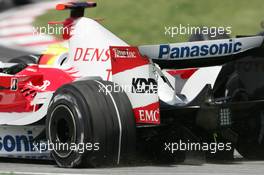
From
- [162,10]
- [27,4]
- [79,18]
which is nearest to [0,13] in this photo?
[27,4]

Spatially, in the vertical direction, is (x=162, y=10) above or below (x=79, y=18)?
above

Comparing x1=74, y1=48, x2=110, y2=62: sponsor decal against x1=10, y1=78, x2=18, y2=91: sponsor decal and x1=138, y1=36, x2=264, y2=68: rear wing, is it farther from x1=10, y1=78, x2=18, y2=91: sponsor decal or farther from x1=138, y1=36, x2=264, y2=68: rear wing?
x1=10, y1=78, x2=18, y2=91: sponsor decal

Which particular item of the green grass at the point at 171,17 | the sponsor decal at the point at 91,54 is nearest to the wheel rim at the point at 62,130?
the sponsor decal at the point at 91,54

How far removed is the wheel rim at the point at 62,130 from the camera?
8101mm

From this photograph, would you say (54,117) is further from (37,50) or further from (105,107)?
(37,50)

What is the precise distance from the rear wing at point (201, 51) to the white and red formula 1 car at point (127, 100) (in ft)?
0.03

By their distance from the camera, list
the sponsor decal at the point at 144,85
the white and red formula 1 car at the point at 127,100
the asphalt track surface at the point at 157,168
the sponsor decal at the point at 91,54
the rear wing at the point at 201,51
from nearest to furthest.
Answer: the asphalt track surface at the point at 157,168 → the white and red formula 1 car at the point at 127,100 → the sponsor decal at the point at 144,85 → the rear wing at the point at 201,51 → the sponsor decal at the point at 91,54

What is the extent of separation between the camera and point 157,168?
8188 millimetres

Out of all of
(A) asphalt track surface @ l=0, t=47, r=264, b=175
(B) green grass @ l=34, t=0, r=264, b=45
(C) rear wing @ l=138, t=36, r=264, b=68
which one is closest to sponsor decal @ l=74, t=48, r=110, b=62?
(C) rear wing @ l=138, t=36, r=264, b=68

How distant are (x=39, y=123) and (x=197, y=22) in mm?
12102

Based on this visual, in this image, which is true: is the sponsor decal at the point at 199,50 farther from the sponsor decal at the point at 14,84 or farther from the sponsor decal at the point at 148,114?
the sponsor decal at the point at 14,84

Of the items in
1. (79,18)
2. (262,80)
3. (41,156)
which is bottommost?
(41,156)

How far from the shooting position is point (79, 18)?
30.4ft

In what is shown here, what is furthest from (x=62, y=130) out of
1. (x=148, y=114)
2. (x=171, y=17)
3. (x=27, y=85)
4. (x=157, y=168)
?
(x=171, y=17)
